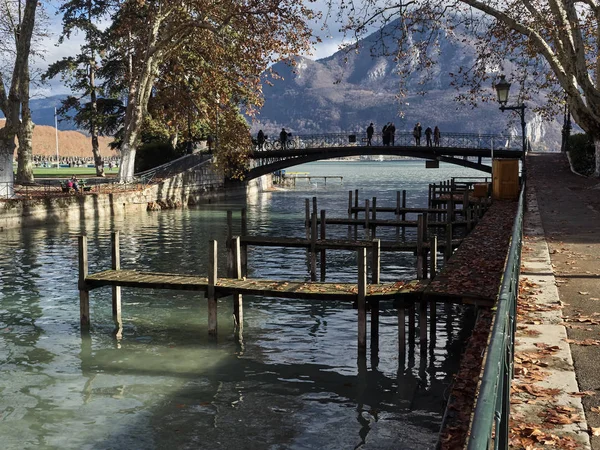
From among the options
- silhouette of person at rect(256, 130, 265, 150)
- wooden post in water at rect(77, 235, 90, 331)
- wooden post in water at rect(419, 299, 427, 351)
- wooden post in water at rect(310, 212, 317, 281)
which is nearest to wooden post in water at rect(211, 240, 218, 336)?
wooden post in water at rect(77, 235, 90, 331)

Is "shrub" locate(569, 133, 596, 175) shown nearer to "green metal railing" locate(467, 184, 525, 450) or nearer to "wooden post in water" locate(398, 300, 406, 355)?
"wooden post in water" locate(398, 300, 406, 355)

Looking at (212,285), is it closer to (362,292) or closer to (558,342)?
(362,292)

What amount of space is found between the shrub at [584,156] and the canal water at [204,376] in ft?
69.2

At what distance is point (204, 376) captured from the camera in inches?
508

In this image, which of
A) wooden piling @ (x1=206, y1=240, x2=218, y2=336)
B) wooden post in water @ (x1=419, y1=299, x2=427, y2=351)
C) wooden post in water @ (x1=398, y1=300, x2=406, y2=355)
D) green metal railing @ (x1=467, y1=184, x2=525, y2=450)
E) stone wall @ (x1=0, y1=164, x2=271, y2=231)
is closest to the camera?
green metal railing @ (x1=467, y1=184, x2=525, y2=450)

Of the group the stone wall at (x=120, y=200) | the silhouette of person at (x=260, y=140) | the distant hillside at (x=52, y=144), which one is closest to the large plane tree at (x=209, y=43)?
the stone wall at (x=120, y=200)

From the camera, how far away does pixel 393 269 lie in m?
25.4

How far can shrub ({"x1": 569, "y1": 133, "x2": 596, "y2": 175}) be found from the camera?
39.6 m

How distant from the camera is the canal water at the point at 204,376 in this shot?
1034cm

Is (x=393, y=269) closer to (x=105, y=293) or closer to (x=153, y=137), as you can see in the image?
(x=105, y=293)

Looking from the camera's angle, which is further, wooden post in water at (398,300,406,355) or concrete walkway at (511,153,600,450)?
wooden post in water at (398,300,406,355)

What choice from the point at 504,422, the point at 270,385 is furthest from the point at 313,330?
Answer: the point at 504,422

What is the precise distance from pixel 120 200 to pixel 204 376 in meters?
35.3

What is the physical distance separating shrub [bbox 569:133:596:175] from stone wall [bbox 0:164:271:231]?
26.0 m
